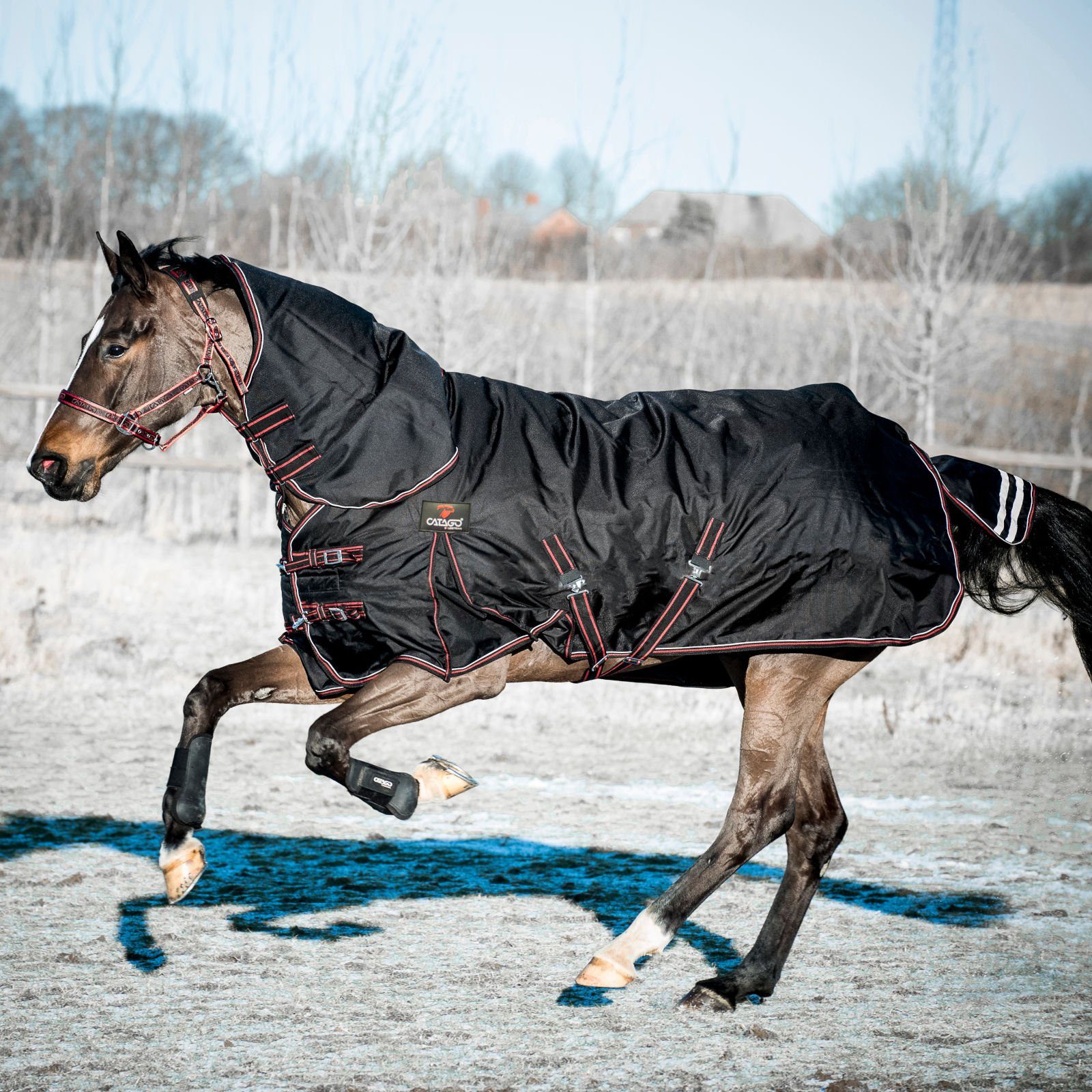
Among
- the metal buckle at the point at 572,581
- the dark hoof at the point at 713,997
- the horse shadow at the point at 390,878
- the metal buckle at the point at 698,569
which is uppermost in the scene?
the metal buckle at the point at 698,569

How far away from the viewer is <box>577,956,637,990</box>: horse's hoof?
3.27 meters

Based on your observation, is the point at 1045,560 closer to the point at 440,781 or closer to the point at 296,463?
the point at 440,781

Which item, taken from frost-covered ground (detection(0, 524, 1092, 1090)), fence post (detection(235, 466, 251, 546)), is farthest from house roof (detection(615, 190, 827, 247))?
frost-covered ground (detection(0, 524, 1092, 1090))

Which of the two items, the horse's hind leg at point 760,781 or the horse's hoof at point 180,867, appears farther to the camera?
the horse's hind leg at point 760,781

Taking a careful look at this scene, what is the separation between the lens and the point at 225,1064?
2.93 metres

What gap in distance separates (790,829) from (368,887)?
1.67 m

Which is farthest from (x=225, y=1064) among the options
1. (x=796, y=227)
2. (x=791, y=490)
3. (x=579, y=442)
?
(x=796, y=227)

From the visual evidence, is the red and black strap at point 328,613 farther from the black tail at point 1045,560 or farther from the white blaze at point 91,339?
the black tail at point 1045,560

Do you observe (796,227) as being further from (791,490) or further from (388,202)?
(791,490)

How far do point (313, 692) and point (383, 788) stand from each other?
1.26 ft

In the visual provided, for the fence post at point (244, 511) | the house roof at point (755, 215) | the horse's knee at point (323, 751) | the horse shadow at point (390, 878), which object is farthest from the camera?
the house roof at point (755, 215)

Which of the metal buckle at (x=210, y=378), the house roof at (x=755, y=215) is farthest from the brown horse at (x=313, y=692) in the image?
the house roof at (x=755, y=215)

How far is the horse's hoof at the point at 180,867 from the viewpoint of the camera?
129 inches

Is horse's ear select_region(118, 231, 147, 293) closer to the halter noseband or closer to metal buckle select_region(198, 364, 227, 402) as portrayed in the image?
the halter noseband
